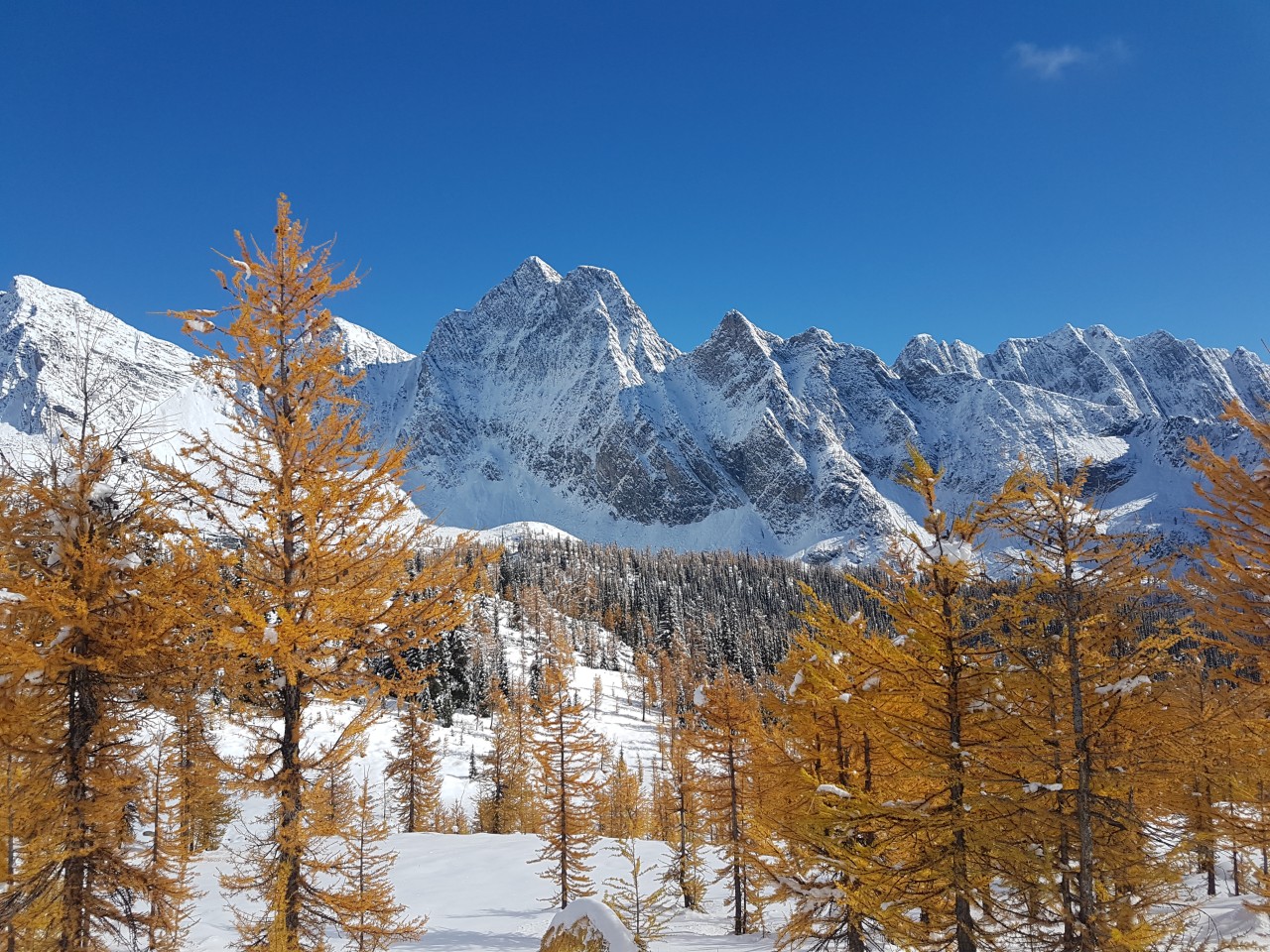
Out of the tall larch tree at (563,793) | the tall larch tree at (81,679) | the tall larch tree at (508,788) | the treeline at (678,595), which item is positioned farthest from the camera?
the treeline at (678,595)

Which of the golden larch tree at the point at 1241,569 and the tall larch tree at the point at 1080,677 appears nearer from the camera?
the golden larch tree at the point at 1241,569

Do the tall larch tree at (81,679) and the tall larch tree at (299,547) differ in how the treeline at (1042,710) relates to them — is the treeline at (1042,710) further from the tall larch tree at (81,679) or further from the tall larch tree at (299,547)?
the tall larch tree at (81,679)

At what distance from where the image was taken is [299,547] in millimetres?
8555

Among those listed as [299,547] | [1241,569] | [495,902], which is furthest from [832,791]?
[495,902]

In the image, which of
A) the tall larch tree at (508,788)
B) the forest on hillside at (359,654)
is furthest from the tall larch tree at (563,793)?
the forest on hillside at (359,654)

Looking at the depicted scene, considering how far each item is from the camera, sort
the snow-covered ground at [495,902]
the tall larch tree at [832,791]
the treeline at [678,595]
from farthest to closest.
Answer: the treeline at [678,595] < the snow-covered ground at [495,902] < the tall larch tree at [832,791]

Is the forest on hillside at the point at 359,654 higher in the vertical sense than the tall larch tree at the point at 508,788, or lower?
higher

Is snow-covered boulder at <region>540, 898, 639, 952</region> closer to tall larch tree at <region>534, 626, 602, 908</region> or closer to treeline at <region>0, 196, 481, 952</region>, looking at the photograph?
treeline at <region>0, 196, 481, 952</region>

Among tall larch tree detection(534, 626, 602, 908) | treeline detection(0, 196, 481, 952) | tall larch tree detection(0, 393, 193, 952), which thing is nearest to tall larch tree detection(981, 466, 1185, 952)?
treeline detection(0, 196, 481, 952)

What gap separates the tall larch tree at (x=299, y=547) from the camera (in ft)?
25.9

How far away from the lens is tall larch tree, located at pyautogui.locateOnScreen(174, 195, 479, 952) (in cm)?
789

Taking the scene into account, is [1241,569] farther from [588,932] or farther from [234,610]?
[234,610]

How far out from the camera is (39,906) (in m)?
9.19

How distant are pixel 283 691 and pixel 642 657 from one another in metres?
105
